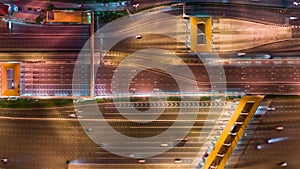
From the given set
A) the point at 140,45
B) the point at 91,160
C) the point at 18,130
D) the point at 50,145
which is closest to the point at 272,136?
the point at 140,45

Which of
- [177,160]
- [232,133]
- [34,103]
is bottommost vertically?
[177,160]

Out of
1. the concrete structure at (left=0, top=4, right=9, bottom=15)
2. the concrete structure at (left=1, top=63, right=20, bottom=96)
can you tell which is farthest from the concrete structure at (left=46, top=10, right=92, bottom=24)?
the concrete structure at (left=1, top=63, right=20, bottom=96)

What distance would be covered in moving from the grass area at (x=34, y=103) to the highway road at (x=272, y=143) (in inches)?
335

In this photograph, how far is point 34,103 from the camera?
16281 millimetres

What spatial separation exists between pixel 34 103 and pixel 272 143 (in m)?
11.6

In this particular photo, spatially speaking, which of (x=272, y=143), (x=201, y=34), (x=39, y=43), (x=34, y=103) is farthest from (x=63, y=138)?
(x=272, y=143)

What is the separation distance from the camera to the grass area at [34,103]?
53.3ft

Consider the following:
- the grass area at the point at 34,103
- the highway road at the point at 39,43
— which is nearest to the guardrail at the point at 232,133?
the grass area at the point at 34,103

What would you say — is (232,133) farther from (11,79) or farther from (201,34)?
(11,79)

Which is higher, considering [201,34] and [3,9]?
[3,9]

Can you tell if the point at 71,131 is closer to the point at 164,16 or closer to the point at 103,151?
the point at 103,151

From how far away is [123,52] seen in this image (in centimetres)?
1625

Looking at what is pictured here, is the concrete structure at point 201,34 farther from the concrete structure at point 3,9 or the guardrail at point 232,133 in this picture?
the concrete structure at point 3,9

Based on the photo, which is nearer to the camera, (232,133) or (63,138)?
(232,133)
